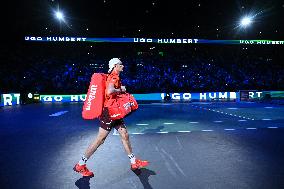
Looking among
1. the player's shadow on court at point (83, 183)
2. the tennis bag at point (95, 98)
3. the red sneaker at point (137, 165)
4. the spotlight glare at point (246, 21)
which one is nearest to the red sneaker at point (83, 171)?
the player's shadow on court at point (83, 183)

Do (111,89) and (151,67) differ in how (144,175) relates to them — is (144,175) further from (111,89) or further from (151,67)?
(151,67)

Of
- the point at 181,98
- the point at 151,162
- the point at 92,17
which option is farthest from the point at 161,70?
the point at 151,162

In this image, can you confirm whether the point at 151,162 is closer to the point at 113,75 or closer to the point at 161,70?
the point at 113,75

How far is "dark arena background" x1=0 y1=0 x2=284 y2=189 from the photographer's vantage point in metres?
4.85

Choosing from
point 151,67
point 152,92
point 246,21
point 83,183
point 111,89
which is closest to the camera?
→ point 83,183

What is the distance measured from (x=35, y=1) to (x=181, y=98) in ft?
51.0

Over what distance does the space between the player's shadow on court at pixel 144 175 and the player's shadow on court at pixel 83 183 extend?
800mm

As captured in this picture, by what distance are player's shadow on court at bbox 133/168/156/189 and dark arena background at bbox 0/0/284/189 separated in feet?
0.05

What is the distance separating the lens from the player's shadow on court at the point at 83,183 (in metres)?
4.09

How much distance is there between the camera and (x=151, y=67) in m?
33.3

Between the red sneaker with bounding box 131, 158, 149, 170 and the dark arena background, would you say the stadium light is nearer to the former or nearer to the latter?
the dark arena background

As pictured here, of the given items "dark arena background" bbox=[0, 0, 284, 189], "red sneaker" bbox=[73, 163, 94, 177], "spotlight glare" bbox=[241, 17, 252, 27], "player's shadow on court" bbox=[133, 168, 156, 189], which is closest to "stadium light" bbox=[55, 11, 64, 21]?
"dark arena background" bbox=[0, 0, 284, 189]

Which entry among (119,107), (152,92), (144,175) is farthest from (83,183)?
(152,92)

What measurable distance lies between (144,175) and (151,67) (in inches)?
1147
